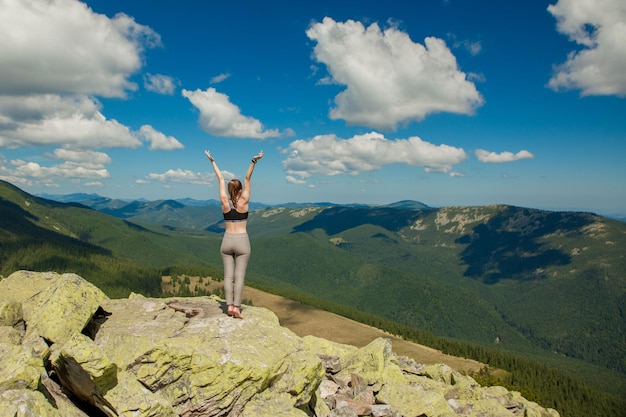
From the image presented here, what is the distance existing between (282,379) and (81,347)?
36.3 feet

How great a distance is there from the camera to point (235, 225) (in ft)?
65.0

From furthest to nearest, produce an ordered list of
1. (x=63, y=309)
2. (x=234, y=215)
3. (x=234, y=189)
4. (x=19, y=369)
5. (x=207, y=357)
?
1. (x=234, y=215)
2. (x=234, y=189)
3. (x=207, y=357)
4. (x=63, y=309)
5. (x=19, y=369)

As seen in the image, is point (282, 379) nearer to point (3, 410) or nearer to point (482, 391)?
point (3, 410)

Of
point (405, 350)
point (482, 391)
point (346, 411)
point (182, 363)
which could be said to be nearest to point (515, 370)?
point (405, 350)

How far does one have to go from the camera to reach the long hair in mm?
19516

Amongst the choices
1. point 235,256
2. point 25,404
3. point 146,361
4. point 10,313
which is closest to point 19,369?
point 25,404

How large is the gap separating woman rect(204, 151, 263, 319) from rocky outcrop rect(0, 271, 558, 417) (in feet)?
11.7

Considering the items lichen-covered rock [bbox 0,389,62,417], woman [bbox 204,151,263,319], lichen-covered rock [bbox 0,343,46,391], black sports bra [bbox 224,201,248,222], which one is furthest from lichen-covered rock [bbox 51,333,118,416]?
black sports bra [bbox 224,201,248,222]

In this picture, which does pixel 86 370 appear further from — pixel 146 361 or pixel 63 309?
pixel 63 309

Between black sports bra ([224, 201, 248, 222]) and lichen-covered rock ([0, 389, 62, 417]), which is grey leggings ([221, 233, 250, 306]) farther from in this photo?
lichen-covered rock ([0, 389, 62, 417])

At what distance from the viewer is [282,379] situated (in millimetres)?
20719

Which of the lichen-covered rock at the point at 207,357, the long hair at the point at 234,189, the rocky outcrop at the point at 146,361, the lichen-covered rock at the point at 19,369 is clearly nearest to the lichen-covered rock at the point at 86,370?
the rocky outcrop at the point at 146,361

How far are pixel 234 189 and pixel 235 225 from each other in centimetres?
206

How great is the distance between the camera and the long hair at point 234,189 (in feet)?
64.0
